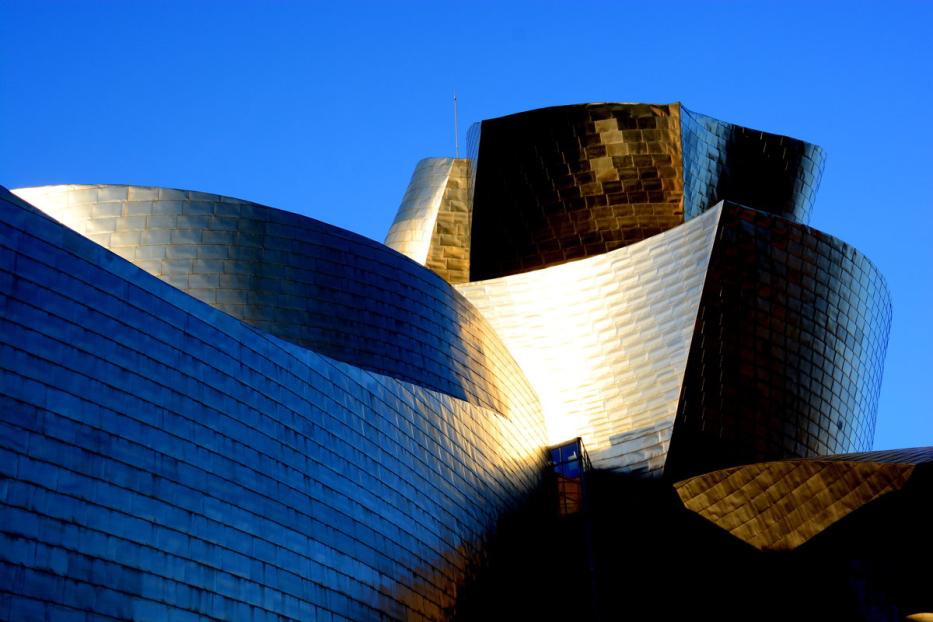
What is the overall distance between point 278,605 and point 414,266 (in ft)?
27.1

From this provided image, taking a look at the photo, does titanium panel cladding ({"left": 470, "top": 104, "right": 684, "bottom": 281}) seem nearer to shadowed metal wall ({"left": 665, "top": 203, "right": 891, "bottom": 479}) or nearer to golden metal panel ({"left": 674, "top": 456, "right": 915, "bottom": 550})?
shadowed metal wall ({"left": 665, "top": 203, "right": 891, "bottom": 479})

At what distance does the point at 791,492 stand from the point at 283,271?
26.7 ft

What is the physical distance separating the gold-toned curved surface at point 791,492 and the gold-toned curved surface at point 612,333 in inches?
59.6

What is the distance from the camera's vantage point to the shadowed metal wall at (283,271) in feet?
64.4

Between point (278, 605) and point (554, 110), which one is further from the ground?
→ point (554, 110)

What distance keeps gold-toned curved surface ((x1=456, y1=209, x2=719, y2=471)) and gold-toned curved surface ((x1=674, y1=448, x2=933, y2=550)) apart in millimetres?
1513

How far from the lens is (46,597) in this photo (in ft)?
38.0

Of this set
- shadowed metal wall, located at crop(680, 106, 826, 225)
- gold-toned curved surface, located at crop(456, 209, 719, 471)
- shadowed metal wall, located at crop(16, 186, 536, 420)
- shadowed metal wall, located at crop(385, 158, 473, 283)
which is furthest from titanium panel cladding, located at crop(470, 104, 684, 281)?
shadowed metal wall, located at crop(16, 186, 536, 420)

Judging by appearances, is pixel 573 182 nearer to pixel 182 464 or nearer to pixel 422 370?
pixel 422 370

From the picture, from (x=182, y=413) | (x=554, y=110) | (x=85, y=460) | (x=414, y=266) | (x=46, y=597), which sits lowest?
(x=46, y=597)

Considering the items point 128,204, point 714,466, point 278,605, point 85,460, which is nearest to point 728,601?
point 714,466

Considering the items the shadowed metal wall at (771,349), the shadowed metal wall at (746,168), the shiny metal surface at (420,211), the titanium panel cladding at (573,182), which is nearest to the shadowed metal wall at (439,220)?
the shiny metal surface at (420,211)

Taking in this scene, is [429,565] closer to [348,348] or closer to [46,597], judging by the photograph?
[348,348]

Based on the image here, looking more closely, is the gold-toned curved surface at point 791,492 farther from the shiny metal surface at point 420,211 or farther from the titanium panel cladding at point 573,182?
the shiny metal surface at point 420,211
